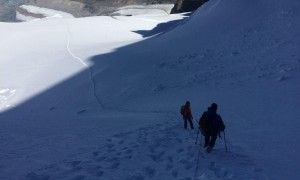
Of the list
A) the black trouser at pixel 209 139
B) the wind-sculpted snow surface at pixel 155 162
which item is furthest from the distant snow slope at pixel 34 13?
the black trouser at pixel 209 139

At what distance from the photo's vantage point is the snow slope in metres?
9.33

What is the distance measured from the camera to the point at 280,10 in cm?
2097

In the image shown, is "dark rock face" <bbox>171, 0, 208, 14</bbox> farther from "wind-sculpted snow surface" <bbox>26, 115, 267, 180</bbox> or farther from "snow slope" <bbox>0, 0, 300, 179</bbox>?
"wind-sculpted snow surface" <bbox>26, 115, 267, 180</bbox>

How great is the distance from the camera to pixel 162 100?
1619cm

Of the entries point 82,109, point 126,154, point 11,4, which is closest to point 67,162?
point 126,154

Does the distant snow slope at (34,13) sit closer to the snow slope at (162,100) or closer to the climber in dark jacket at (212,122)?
the snow slope at (162,100)

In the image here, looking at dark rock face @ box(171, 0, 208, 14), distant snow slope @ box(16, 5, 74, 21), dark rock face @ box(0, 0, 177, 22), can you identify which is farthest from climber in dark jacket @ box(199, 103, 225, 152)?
distant snow slope @ box(16, 5, 74, 21)

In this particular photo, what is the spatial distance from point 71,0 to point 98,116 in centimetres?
7484

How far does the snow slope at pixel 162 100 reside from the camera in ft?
30.6

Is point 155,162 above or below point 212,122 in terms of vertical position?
below

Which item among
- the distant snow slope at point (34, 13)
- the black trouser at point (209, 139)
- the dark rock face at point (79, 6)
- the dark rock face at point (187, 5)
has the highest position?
the dark rock face at point (187, 5)

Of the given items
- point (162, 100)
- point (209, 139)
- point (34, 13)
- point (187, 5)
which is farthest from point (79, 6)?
point (209, 139)

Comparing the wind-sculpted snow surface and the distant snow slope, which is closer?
the wind-sculpted snow surface

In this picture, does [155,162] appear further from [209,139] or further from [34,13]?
[34,13]
